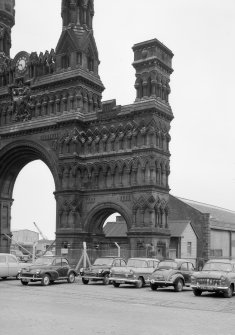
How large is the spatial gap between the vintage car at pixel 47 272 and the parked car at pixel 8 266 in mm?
2211

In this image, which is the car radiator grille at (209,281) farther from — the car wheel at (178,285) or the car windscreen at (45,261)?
the car windscreen at (45,261)

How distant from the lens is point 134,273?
2800 cm

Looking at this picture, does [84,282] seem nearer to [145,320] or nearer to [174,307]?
[174,307]

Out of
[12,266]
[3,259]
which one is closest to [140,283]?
[12,266]

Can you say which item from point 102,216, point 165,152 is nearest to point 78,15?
point 165,152

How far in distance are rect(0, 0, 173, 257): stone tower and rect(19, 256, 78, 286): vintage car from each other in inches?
397

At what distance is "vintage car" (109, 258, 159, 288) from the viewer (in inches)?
1098

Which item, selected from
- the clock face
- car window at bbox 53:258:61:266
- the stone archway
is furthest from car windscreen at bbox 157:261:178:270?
the clock face

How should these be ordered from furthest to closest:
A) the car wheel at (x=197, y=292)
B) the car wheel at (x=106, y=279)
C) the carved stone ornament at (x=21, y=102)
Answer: the carved stone ornament at (x=21, y=102) < the car wheel at (x=106, y=279) < the car wheel at (x=197, y=292)

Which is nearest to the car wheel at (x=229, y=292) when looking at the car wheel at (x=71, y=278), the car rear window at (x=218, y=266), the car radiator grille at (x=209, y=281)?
the car radiator grille at (x=209, y=281)

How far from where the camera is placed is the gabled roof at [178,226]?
53125 mm

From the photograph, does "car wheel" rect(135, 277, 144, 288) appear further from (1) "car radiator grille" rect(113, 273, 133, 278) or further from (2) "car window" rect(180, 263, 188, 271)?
(2) "car window" rect(180, 263, 188, 271)

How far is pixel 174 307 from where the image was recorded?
19.1m

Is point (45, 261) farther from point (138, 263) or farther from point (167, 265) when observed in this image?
point (167, 265)
